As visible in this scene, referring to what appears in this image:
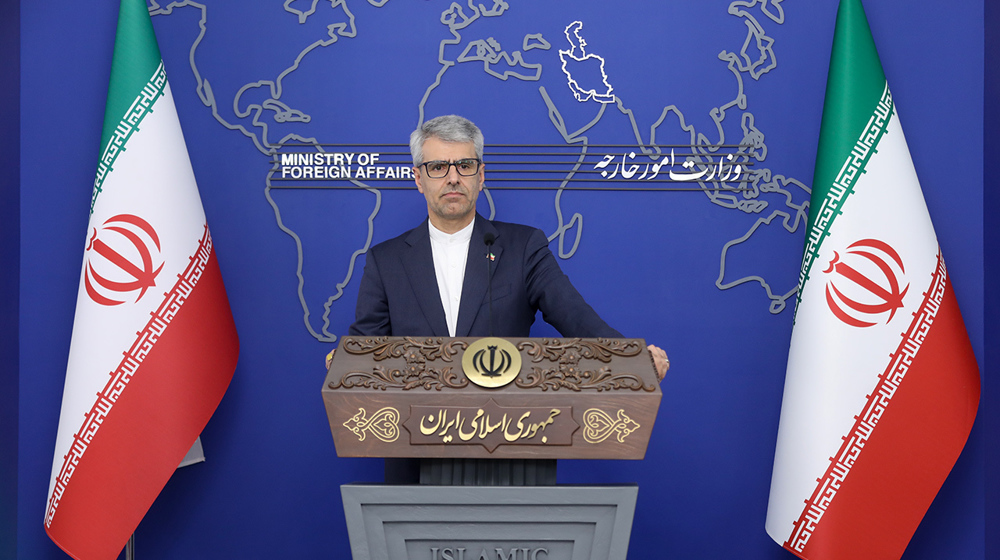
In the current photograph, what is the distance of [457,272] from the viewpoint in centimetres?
240

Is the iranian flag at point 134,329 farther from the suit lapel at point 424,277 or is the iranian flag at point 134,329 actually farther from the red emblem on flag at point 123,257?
the suit lapel at point 424,277

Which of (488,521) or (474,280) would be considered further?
(474,280)

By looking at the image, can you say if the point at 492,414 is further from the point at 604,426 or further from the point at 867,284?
the point at 867,284

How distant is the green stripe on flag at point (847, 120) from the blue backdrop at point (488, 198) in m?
0.29

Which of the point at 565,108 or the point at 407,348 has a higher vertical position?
the point at 565,108

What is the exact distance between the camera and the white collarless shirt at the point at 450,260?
2.39 meters

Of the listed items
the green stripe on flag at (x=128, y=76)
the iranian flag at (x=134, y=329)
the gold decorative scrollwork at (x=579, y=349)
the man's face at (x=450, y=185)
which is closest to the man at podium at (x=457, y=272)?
the man's face at (x=450, y=185)

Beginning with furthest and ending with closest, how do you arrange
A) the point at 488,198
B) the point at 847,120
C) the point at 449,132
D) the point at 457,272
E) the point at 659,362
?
the point at 488,198 → the point at 847,120 → the point at 457,272 → the point at 449,132 → the point at 659,362

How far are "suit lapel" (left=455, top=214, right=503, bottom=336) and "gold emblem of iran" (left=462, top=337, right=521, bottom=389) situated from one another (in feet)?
1.78

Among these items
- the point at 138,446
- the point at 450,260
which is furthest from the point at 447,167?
the point at 138,446

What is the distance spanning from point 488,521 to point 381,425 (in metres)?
0.33

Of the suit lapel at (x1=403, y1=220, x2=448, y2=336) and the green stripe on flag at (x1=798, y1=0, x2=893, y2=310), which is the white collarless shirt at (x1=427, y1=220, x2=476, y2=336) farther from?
the green stripe on flag at (x1=798, y1=0, x2=893, y2=310)

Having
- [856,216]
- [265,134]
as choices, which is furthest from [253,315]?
[856,216]

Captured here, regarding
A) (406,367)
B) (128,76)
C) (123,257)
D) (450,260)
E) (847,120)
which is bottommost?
(406,367)
